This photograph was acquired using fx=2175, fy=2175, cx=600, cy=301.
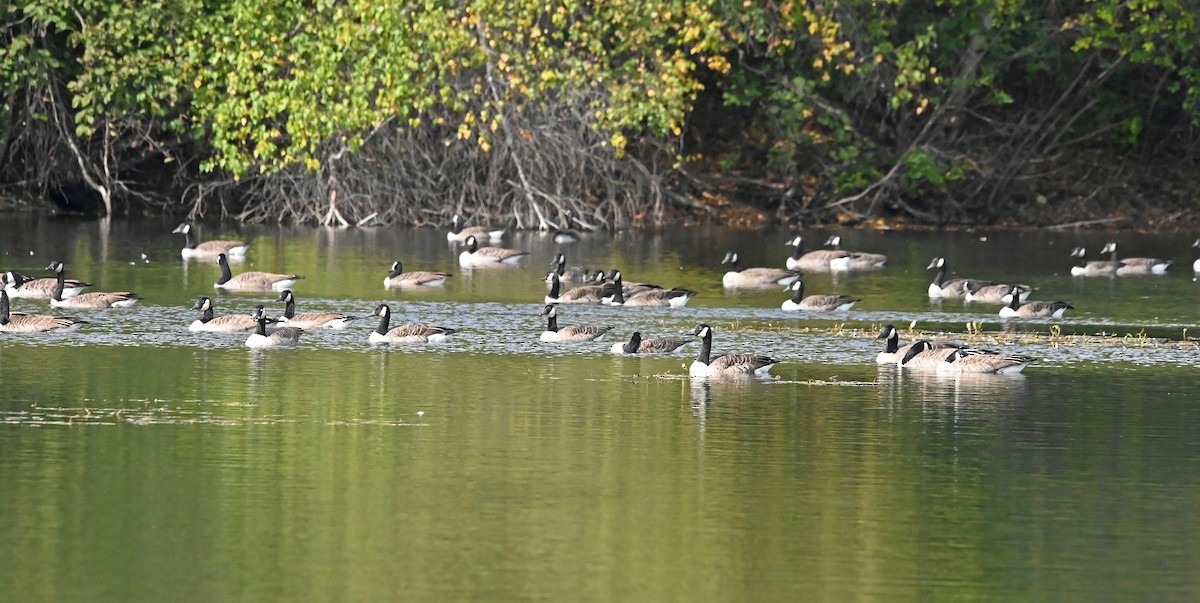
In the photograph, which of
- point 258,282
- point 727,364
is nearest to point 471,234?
point 258,282

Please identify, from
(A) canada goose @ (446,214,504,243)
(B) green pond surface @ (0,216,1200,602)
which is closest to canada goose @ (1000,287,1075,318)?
(B) green pond surface @ (0,216,1200,602)

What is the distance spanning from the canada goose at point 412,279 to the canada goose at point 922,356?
32.0 ft

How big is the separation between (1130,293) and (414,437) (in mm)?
Answer: 16293

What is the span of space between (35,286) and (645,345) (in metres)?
9.21

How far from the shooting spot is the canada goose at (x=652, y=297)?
1080 inches

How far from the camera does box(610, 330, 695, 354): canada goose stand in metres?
22.2

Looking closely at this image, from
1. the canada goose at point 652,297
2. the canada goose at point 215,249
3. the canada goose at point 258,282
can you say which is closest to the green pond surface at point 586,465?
the canada goose at point 652,297

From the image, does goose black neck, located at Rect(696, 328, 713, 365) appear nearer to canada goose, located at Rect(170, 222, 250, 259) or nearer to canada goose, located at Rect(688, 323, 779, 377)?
canada goose, located at Rect(688, 323, 779, 377)

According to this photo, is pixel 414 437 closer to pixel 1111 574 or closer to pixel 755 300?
pixel 1111 574

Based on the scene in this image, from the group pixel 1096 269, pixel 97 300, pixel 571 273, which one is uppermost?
pixel 1096 269

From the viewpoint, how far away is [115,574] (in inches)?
469

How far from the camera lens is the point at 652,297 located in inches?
1082

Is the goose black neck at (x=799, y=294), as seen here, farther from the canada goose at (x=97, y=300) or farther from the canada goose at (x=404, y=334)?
the canada goose at (x=97, y=300)

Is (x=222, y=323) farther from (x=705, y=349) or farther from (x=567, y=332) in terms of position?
(x=705, y=349)
